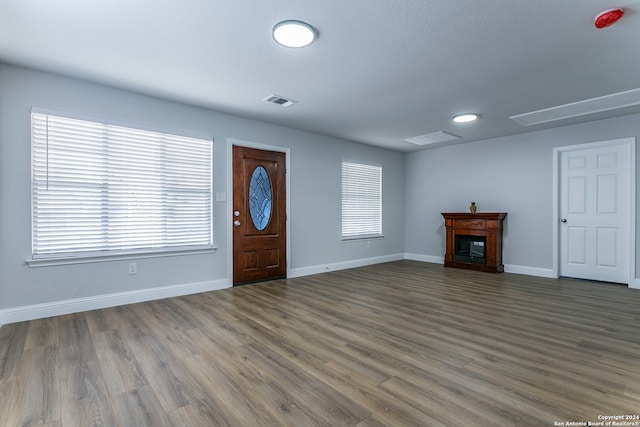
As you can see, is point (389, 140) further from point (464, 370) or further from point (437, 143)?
point (464, 370)

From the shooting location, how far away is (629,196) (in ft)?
15.0

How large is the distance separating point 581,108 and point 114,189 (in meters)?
6.16

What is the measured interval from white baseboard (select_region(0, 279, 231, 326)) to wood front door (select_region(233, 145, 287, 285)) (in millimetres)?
570

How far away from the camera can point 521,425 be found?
158 cm

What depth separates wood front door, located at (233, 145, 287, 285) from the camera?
15.4 ft

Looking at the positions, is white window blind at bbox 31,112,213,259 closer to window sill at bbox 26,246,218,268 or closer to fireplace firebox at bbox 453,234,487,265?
window sill at bbox 26,246,218,268

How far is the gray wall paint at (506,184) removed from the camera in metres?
5.23

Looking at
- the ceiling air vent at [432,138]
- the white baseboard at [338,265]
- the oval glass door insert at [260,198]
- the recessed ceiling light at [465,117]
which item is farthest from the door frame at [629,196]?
the oval glass door insert at [260,198]

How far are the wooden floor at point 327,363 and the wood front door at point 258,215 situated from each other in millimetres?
1026

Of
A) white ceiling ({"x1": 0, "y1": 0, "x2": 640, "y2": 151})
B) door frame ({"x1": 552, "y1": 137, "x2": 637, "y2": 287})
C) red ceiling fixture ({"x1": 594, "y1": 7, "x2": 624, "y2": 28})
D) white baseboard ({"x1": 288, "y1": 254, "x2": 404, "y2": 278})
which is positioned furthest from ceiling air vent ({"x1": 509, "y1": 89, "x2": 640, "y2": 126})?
white baseboard ({"x1": 288, "y1": 254, "x2": 404, "y2": 278})

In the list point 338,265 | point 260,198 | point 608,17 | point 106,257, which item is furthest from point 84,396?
point 338,265

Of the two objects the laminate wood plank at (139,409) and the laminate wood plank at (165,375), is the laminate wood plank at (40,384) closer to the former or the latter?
the laminate wood plank at (139,409)

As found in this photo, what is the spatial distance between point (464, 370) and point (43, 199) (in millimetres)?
4249

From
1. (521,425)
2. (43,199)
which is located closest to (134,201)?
(43,199)
